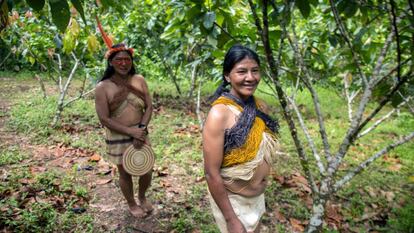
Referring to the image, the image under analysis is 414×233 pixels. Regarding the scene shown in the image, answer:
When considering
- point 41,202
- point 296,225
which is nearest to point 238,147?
point 296,225

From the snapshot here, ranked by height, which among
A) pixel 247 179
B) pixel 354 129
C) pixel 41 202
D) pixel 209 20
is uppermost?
pixel 209 20

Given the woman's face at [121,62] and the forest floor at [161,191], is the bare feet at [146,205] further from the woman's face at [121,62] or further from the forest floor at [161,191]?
the woman's face at [121,62]

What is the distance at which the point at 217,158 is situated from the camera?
1.67 metres

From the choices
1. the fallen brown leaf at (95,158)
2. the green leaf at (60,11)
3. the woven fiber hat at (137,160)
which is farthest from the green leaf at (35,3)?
the fallen brown leaf at (95,158)

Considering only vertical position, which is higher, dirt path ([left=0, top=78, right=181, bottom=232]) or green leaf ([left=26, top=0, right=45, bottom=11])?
green leaf ([left=26, top=0, right=45, bottom=11])

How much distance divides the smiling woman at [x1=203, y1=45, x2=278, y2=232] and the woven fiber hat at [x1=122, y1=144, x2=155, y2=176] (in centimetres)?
111

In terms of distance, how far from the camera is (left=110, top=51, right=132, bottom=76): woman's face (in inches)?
107

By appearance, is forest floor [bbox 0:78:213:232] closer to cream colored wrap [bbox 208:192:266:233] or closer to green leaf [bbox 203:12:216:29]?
cream colored wrap [bbox 208:192:266:233]

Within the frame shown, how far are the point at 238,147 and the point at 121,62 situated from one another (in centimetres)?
147

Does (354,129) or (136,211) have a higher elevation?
(354,129)

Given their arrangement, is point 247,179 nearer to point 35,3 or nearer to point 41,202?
point 35,3

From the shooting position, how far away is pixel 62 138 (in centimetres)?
476

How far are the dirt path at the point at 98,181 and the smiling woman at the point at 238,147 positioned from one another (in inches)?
51.6

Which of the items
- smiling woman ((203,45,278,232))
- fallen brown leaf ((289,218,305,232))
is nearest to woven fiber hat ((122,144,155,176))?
smiling woman ((203,45,278,232))
